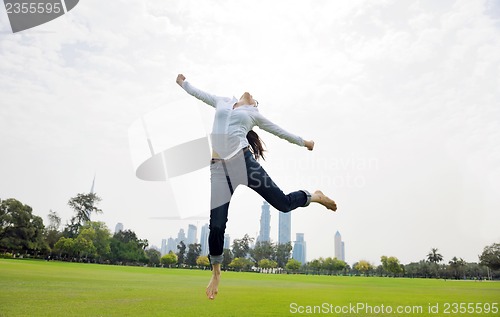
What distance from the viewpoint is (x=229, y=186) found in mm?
4047

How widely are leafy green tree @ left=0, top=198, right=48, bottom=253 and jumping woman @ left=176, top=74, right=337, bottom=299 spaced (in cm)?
5975

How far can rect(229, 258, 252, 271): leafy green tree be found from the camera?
82794mm

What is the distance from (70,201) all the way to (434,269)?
276 ft

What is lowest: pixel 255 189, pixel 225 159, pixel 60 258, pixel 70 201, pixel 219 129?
pixel 60 258

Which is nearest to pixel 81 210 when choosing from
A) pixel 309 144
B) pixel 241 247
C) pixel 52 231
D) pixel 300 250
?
pixel 52 231

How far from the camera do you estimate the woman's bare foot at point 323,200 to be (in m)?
4.55

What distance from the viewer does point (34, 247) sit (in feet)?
181

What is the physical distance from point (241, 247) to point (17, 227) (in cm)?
5252

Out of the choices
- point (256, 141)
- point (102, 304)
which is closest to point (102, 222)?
point (102, 304)

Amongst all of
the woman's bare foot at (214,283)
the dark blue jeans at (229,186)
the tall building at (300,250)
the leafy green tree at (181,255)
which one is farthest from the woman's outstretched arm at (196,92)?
the tall building at (300,250)

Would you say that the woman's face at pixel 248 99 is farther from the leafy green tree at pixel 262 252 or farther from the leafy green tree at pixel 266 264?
the leafy green tree at pixel 262 252

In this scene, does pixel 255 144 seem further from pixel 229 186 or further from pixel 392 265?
pixel 392 265

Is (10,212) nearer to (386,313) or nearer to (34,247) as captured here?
(34,247)

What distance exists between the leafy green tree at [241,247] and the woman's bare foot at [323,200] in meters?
89.2
